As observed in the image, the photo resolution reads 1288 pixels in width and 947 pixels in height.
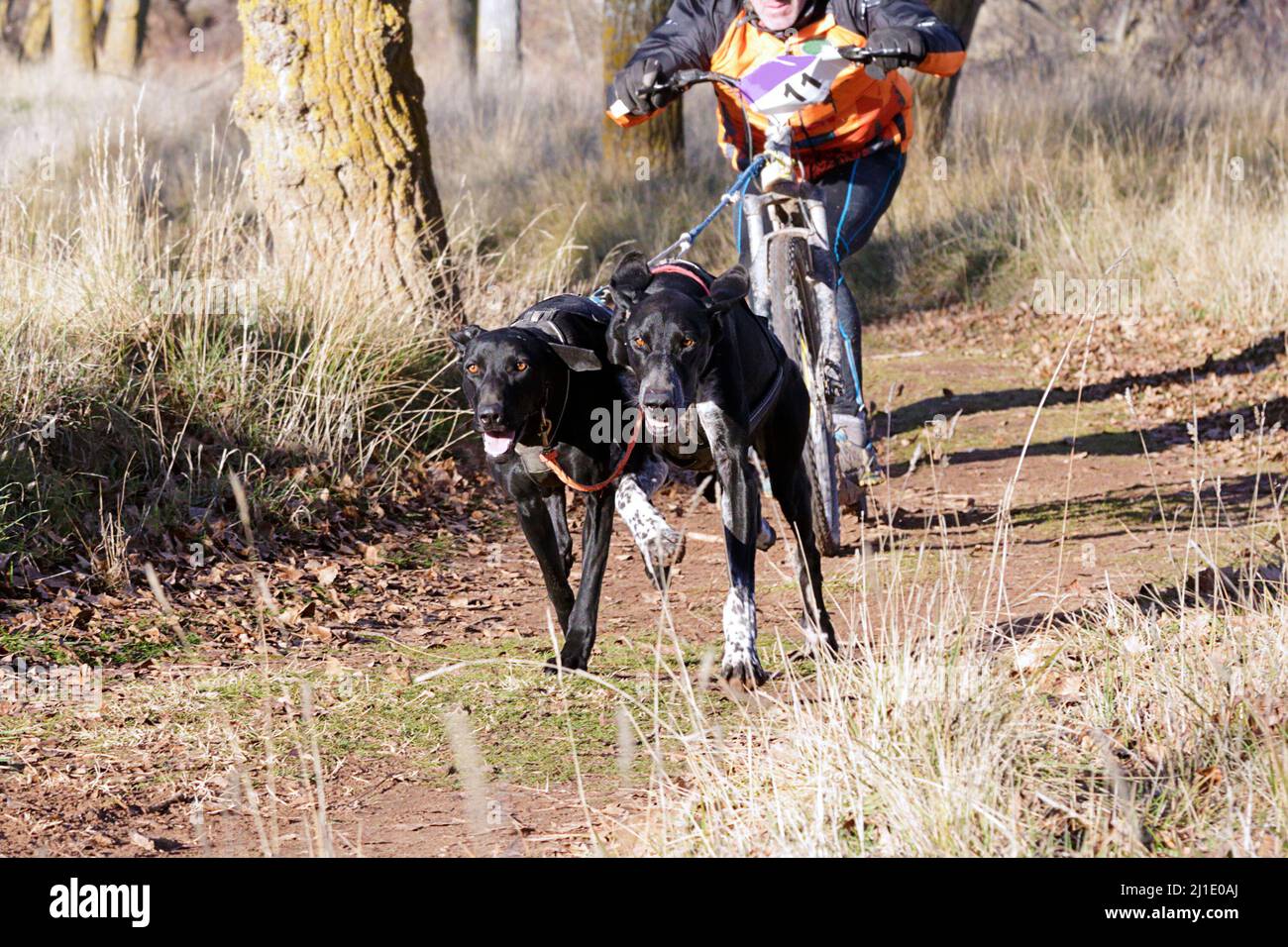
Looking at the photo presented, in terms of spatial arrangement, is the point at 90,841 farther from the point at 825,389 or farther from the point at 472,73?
the point at 472,73

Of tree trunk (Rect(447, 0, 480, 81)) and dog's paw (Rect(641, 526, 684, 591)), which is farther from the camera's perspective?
tree trunk (Rect(447, 0, 480, 81))

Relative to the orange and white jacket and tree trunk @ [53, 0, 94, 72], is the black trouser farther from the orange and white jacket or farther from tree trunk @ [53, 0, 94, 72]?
tree trunk @ [53, 0, 94, 72]

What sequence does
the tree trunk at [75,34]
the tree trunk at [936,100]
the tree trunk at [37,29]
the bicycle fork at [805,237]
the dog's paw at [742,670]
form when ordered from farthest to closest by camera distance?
the tree trunk at [37,29] < the tree trunk at [75,34] < the tree trunk at [936,100] < the bicycle fork at [805,237] < the dog's paw at [742,670]

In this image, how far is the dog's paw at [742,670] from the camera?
170 inches

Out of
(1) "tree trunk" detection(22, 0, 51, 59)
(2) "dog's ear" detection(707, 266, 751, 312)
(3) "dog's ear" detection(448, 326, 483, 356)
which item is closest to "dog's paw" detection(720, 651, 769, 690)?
(2) "dog's ear" detection(707, 266, 751, 312)

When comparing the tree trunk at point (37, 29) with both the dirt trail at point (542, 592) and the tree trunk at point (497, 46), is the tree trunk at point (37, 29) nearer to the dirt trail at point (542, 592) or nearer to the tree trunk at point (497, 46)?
the tree trunk at point (497, 46)

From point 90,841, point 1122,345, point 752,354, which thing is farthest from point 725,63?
point 1122,345

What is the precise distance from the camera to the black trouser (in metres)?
6.07

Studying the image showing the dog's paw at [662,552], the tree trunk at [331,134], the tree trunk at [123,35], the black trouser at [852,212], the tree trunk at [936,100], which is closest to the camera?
the dog's paw at [662,552]

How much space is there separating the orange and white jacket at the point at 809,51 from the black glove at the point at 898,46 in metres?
0.13

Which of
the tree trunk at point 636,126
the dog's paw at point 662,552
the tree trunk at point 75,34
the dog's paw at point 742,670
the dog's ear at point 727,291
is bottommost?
the dog's paw at point 742,670

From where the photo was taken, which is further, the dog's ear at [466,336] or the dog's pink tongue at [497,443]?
the dog's ear at [466,336]

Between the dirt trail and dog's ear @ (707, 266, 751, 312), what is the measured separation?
2.20ft

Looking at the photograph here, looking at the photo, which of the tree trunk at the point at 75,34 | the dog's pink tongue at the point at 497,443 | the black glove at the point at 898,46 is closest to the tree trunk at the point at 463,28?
the tree trunk at the point at 75,34
